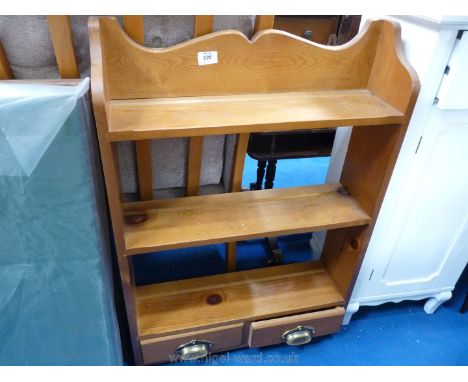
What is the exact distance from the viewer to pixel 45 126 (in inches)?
28.6

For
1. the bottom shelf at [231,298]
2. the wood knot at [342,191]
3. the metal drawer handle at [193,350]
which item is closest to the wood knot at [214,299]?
the bottom shelf at [231,298]

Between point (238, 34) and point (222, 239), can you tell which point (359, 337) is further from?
point (238, 34)

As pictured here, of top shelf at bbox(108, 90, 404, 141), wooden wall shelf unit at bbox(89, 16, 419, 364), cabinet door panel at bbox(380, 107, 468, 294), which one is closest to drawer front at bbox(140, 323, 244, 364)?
wooden wall shelf unit at bbox(89, 16, 419, 364)

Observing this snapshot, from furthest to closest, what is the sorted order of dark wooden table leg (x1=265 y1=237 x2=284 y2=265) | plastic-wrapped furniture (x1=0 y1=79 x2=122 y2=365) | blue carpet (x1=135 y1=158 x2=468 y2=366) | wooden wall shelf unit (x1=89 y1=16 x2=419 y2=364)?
dark wooden table leg (x1=265 y1=237 x2=284 y2=265)
blue carpet (x1=135 y1=158 x2=468 y2=366)
wooden wall shelf unit (x1=89 y1=16 x2=419 y2=364)
plastic-wrapped furniture (x1=0 y1=79 x2=122 y2=365)

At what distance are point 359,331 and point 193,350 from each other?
2.15 ft

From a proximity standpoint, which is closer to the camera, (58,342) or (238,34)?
(238,34)

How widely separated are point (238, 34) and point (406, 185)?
2.15 feet

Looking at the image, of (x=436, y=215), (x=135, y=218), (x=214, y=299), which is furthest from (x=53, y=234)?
(x=436, y=215)

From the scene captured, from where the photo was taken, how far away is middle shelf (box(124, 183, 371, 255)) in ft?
3.20

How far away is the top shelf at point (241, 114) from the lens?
2.56 ft

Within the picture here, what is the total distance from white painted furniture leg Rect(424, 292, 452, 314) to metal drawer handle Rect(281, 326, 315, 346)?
1.84ft

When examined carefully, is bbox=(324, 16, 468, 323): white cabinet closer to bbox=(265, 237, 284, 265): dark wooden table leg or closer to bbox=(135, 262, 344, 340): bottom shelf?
bbox=(135, 262, 344, 340): bottom shelf

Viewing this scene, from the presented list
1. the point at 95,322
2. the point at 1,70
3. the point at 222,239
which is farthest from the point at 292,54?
the point at 95,322

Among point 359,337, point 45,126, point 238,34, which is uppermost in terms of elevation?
point 238,34
